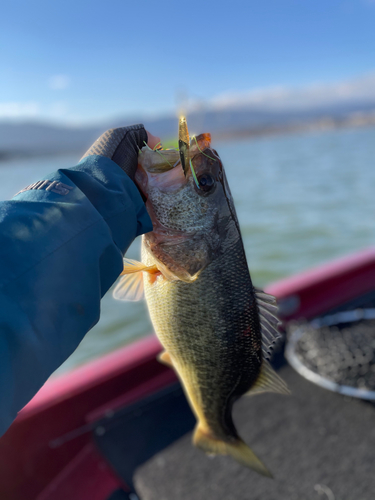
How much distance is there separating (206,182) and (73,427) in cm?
237

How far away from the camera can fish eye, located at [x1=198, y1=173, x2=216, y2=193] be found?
1.65 meters

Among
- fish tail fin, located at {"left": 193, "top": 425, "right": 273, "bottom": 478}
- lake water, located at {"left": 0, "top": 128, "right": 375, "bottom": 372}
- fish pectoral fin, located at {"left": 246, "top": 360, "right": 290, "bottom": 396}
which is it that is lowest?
lake water, located at {"left": 0, "top": 128, "right": 375, "bottom": 372}

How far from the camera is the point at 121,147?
1.56 meters

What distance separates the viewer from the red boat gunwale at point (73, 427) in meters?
2.75

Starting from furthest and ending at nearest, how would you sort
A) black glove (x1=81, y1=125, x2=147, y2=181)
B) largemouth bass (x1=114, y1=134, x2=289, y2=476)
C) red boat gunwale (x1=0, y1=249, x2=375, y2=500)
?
red boat gunwale (x1=0, y1=249, x2=375, y2=500), largemouth bass (x1=114, y1=134, x2=289, y2=476), black glove (x1=81, y1=125, x2=147, y2=181)

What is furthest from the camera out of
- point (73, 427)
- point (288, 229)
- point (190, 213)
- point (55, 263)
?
point (288, 229)

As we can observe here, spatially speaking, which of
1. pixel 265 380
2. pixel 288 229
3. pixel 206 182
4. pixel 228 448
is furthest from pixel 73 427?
pixel 288 229

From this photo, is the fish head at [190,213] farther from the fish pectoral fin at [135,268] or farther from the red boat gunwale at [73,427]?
the red boat gunwale at [73,427]

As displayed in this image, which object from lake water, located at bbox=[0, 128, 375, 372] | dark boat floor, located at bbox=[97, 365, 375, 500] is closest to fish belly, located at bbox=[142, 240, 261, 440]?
dark boat floor, located at bbox=[97, 365, 375, 500]

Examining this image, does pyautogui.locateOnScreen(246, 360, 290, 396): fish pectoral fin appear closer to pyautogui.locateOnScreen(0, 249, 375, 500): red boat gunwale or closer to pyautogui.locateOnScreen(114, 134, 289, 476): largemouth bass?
pyautogui.locateOnScreen(114, 134, 289, 476): largemouth bass

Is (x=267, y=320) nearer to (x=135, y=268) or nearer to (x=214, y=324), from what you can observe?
(x=214, y=324)

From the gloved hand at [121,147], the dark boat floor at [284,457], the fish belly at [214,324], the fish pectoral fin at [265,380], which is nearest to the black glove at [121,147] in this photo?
the gloved hand at [121,147]

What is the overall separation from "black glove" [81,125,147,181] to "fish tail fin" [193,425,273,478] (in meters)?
1.35

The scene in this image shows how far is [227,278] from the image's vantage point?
1.71m
